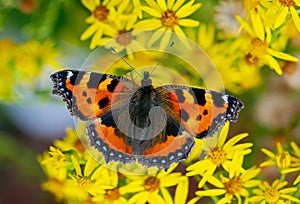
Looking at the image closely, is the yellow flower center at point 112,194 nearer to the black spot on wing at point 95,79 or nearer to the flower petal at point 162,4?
the black spot on wing at point 95,79

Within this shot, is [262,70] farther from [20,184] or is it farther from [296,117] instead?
[20,184]

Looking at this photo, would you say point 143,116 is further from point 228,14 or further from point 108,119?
point 228,14

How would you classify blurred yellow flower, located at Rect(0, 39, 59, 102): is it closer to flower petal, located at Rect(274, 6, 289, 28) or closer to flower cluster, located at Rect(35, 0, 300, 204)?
flower cluster, located at Rect(35, 0, 300, 204)

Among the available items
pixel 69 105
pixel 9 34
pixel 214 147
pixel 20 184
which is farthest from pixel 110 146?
pixel 20 184

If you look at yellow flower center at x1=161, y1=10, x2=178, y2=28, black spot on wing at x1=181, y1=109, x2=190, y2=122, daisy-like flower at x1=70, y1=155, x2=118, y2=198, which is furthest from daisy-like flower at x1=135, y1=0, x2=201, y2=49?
daisy-like flower at x1=70, y1=155, x2=118, y2=198

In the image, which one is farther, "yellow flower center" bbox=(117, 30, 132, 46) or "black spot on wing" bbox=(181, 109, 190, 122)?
"yellow flower center" bbox=(117, 30, 132, 46)

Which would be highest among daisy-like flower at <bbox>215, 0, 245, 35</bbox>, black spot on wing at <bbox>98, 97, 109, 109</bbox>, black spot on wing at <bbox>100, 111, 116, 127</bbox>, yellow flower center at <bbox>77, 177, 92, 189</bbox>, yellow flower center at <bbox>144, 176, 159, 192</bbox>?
daisy-like flower at <bbox>215, 0, 245, 35</bbox>

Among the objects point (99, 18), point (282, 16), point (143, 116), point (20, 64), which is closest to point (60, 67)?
point (20, 64)
